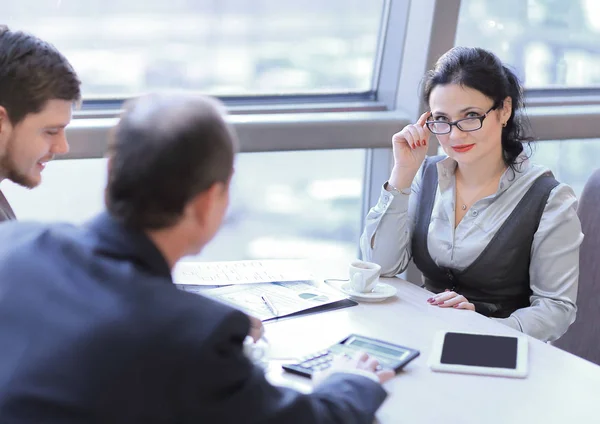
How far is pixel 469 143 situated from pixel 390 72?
1206 millimetres

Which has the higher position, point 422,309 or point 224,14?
point 224,14

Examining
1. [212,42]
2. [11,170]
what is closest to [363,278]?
[11,170]

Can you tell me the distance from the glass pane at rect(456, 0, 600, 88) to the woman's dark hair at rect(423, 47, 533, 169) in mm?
1233

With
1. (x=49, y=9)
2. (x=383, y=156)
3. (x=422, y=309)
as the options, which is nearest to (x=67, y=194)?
(x=49, y=9)

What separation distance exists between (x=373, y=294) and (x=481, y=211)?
48 cm

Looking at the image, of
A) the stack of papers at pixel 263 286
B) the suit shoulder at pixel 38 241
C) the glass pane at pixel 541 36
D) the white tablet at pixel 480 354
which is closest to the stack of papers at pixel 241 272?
the stack of papers at pixel 263 286

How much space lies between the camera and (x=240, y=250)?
146 inches

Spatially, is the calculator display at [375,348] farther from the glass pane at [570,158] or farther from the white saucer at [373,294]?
the glass pane at [570,158]

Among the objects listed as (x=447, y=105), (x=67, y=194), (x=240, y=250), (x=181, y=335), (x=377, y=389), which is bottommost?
(x=240, y=250)

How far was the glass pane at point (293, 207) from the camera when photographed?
140 inches

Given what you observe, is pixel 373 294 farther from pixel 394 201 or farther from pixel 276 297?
pixel 394 201

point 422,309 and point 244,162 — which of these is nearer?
point 422,309

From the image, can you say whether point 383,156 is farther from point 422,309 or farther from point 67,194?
point 422,309

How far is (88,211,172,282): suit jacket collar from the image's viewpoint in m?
1.13
